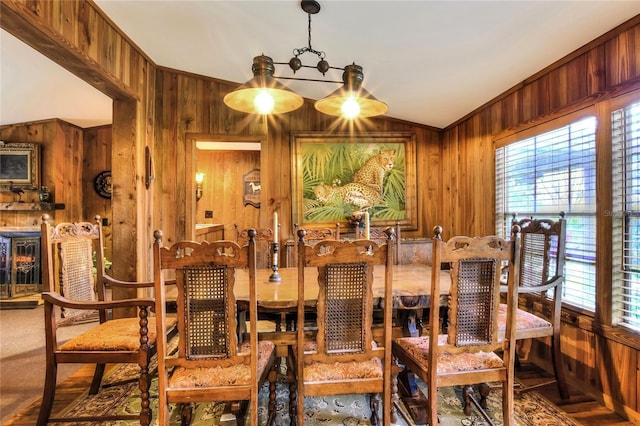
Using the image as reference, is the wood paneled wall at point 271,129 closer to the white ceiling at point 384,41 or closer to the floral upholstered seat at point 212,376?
the white ceiling at point 384,41

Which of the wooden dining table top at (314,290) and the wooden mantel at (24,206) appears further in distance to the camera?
the wooden mantel at (24,206)

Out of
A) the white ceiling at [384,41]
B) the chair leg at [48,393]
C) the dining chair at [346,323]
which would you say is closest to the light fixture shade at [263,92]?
the white ceiling at [384,41]

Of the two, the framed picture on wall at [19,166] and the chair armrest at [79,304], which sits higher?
the framed picture on wall at [19,166]

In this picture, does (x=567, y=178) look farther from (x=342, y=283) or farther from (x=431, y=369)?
(x=342, y=283)

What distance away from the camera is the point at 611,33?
1923 mm

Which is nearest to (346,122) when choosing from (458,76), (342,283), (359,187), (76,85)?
(359,187)

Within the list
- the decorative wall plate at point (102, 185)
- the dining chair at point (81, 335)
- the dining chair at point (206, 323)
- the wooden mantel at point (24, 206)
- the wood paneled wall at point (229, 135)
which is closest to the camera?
the dining chair at point (206, 323)

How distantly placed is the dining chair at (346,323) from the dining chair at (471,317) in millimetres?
219

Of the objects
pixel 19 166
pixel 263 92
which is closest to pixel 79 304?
pixel 263 92

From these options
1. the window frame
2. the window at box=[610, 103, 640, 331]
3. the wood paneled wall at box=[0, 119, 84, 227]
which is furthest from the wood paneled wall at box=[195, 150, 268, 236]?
the window at box=[610, 103, 640, 331]

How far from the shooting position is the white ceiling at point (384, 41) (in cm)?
192

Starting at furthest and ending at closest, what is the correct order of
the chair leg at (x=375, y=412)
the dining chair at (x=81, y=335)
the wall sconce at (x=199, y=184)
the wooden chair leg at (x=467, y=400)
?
the wall sconce at (x=199, y=184) < the wooden chair leg at (x=467, y=400) < the chair leg at (x=375, y=412) < the dining chair at (x=81, y=335)

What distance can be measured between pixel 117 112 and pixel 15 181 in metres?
3.12

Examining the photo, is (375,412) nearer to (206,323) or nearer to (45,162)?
(206,323)
